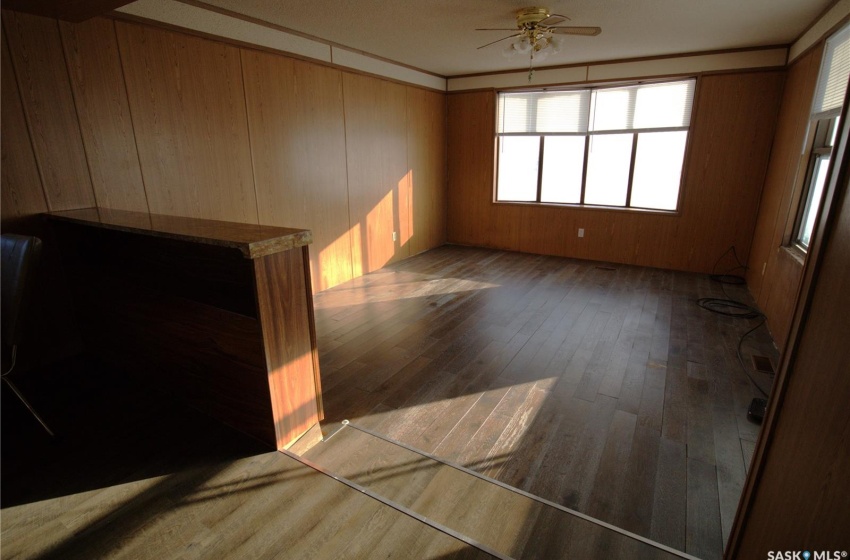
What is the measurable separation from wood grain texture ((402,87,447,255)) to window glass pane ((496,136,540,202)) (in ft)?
3.05

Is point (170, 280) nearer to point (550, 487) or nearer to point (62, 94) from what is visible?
point (62, 94)

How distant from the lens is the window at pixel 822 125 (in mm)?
2988

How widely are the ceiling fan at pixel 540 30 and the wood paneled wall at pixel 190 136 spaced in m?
1.87

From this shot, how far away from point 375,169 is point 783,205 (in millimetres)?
4156

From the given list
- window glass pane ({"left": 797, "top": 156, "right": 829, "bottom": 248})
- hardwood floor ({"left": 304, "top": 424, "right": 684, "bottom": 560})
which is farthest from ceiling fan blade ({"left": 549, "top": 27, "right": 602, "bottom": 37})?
hardwood floor ({"left": 304, "top": 424, "right": 684, "bottom": 560})

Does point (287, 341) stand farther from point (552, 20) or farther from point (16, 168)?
point (552, 20)

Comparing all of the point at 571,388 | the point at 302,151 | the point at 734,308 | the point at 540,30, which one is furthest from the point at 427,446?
the point at 734,308

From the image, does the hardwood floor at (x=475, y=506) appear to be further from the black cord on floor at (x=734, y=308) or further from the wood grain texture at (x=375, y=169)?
the wood grain texture at (x=375, y=169)

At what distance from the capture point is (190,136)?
3154 mm

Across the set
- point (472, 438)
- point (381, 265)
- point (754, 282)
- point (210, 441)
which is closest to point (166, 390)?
point (210, 441)

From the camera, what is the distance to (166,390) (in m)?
2.34

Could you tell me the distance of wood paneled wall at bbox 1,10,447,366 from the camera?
240cm

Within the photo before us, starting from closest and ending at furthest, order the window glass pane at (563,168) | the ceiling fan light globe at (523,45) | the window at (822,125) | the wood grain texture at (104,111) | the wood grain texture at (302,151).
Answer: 1. the wood grain texture at (104,111)
2. the window at (822,125)
3. the ceiling fan light globe at (523,45)
4. the wood grain texture at (302,151)
5. the window glass pane at (563,168)

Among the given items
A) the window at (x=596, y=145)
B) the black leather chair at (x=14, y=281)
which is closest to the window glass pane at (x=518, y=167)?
the window at (x=596, y=145)
